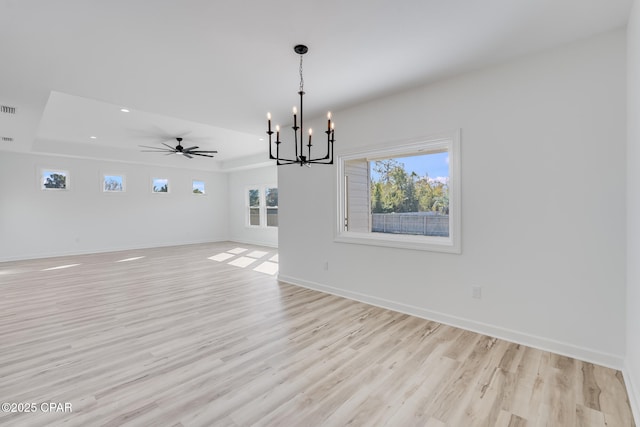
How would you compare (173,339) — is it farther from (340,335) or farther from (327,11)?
(327,11)

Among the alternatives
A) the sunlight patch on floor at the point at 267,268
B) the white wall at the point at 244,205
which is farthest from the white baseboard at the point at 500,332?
the white wall at the point at 244,205

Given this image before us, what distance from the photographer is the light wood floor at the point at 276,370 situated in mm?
1812

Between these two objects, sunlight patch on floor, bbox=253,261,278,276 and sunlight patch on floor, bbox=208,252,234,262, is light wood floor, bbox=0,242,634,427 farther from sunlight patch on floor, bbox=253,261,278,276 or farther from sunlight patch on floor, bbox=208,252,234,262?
sunlight patch on floor, bbox=208,252,234,262

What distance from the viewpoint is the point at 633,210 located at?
6.56 ft

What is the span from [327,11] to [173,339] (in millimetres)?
3189

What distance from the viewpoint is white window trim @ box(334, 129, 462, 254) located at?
122 inches

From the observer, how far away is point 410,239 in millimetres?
3600

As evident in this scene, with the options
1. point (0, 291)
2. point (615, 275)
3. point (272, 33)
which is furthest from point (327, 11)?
point (0, 291)

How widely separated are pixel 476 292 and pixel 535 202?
104 cm

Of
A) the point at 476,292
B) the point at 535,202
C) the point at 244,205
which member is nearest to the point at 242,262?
the point at 244,205

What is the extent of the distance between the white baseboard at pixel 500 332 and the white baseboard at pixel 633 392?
0.62ft

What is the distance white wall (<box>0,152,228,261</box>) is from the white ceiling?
15.5 feet

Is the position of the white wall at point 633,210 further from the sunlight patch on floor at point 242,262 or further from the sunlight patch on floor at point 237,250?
the sunlight patch on floor at point 237,250

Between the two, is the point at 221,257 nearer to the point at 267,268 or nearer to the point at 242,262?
the point at 242,262
